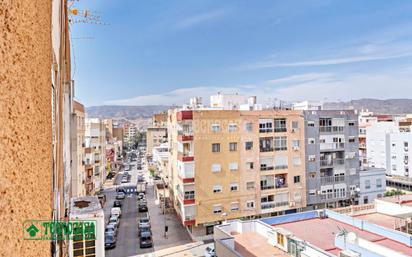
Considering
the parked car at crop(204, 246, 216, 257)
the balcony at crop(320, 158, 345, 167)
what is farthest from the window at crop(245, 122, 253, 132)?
the parked car at crop(204, 246, 216, 257)

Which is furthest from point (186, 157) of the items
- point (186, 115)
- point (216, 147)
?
point (186, 115)

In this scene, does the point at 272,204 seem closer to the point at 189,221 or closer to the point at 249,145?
the point at 249,145

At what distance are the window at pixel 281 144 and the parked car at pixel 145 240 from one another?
436 inches

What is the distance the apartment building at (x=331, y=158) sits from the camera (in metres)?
24.8

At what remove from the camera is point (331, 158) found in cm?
2572

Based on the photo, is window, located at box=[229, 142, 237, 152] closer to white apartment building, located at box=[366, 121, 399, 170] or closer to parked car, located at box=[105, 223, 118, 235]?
parked car, located at box=[105, 223, 118, 235]

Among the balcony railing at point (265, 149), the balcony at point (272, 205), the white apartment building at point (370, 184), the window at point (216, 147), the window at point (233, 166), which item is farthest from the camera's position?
the white apartment building at point (370, 184)

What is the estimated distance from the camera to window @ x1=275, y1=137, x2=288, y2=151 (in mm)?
23703

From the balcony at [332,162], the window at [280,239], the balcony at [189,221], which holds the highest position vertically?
the balcony at [332,162]

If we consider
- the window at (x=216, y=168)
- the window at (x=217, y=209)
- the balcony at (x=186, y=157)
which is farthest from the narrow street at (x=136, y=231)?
the balcony at (x=186, y=157)

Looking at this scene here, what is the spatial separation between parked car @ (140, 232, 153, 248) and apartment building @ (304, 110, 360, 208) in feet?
40.9

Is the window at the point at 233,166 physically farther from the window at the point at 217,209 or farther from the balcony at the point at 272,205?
the balcony at the point at 272,205

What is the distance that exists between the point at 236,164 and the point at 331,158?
28.5 ft

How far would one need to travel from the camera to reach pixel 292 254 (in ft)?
34.0
